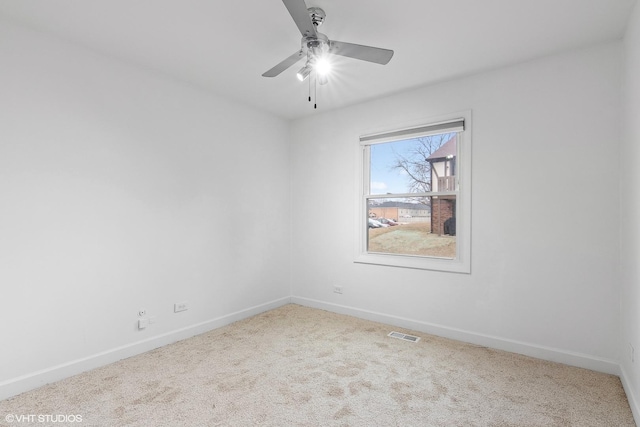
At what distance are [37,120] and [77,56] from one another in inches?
24.3

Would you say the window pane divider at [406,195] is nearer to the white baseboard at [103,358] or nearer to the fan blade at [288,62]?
the fan blade at [288,62]

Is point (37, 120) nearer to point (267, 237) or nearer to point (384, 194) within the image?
point (267, 237)

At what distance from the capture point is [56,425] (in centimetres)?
189

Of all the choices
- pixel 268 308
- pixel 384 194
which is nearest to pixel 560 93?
pixel 384 194

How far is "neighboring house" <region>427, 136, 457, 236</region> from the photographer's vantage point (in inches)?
130

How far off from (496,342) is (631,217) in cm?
149

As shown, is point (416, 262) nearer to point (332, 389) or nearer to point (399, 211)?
point (399, 211)

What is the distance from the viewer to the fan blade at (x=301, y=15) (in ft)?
5.34

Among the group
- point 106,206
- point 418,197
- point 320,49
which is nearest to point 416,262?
point 418,197

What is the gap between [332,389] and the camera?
2270mm

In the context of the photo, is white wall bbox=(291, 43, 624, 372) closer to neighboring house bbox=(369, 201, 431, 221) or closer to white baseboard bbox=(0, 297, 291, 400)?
neighboring house bbox=(369, 201, 431, 221)

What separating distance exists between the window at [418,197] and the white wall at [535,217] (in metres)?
0.12

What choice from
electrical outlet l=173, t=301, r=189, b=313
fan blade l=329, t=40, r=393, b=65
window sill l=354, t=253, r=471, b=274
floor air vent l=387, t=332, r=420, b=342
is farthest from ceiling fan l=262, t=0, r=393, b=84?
floor air vent l=387, t=332, r=420, b=342

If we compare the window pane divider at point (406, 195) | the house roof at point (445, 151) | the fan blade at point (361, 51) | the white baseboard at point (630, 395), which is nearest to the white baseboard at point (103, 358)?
the window pane divider at point (406, 195)
